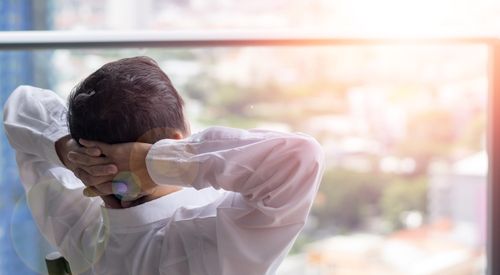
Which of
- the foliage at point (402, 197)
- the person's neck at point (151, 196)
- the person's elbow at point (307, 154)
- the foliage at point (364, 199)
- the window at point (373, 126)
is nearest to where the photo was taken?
the person's elbow at point (307, 154)

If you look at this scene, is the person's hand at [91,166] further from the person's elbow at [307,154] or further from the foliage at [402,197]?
the foliage at [402,197]

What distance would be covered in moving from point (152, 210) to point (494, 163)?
62cm

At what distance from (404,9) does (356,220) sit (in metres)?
0.90

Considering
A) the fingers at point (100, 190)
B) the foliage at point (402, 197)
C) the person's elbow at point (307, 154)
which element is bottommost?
the foliage at point (402, 197)

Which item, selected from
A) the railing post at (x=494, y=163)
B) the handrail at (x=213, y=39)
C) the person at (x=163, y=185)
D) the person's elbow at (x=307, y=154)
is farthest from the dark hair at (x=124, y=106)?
the railing post at (x=494, y=163)

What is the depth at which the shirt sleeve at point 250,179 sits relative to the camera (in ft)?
2.13

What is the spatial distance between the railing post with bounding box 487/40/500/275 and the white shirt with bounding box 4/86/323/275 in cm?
54

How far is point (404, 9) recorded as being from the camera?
2719mm

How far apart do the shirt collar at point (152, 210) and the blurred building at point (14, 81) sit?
35 centimetres

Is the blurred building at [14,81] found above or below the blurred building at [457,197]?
above

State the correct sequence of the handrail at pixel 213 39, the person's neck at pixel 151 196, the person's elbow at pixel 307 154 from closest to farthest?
the person's elbow at pixel 307 154 < the person's neck at pixel 151 196 < the handrail at pixel 213 39

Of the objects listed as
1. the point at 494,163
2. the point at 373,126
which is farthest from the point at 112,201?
the point at 373,126

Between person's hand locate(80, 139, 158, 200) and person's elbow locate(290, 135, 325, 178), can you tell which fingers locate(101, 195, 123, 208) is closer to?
person's hand locate(80, 139, 158, 200)

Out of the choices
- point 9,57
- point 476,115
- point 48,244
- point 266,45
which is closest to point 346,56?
point 476,115
